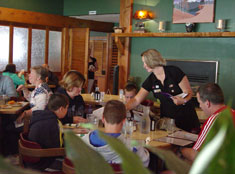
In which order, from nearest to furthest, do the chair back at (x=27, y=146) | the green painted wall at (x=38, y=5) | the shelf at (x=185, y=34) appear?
the chair back at (x=27, y=146) < the shelf at (x=185, y=34) < the green painted wall at (x=38, y=5)

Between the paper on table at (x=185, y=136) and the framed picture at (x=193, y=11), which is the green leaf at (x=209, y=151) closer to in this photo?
the paper on table at (x=185, y=136)

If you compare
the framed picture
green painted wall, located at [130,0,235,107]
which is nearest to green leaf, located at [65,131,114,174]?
green painted wall, located at [130,0,235,107]

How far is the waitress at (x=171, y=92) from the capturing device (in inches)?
169

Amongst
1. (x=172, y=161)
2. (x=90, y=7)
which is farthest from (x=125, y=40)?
(x=172, y=161)

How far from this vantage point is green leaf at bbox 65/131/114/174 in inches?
11.2

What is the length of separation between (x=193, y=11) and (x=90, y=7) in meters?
3.58

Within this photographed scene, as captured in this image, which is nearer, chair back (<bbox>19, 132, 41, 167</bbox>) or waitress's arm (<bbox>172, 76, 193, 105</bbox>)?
chair back (<bbox>19, 132, 41, 167</bbox>)

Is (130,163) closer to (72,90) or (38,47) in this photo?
(72,90)

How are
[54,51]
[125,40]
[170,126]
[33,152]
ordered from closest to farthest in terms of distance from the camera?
[33,152] → [170,126] → [125,40] → [54,51]

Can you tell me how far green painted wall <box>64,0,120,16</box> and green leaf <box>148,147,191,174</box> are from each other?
30.0 ft

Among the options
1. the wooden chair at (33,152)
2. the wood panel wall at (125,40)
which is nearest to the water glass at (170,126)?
the wooden chair at (33,152)

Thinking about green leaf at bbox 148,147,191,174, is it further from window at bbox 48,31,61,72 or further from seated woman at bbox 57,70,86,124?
window at bbox 48,31,61,72

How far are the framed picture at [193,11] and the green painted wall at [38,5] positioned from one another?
13.2ft

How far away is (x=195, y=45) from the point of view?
7355 mm
